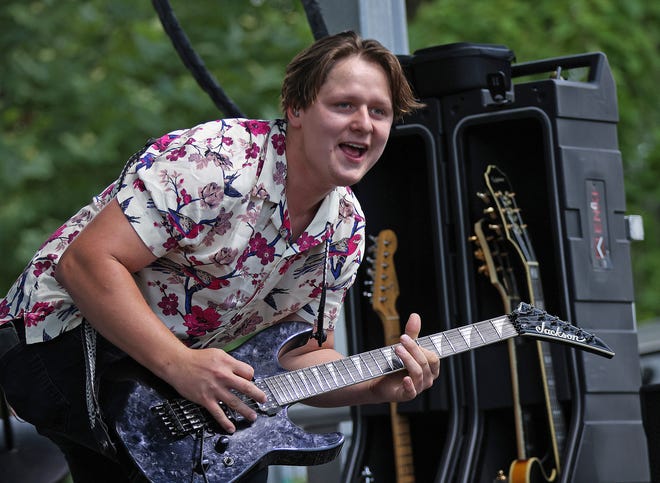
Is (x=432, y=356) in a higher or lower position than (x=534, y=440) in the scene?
higher

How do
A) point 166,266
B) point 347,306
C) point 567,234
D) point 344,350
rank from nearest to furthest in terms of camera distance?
point 166,266
point 567,234
point 347,306
point 344,350

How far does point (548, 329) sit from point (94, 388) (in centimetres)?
112

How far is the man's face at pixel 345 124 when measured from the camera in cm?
251

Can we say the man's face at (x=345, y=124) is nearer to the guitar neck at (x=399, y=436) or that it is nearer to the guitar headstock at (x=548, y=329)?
the guitar headstock at (x=548, y=329)

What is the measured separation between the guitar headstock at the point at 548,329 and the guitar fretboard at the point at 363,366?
3 centimetres

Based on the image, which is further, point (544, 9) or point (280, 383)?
point (544, 9)

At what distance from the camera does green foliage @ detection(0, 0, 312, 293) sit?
8047 millimetres

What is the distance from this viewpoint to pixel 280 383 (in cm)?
265

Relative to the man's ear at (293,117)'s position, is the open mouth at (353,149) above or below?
below

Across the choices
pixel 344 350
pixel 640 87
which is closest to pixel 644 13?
pixel 640 87

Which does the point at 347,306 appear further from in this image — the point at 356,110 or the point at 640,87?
the point at 640,87

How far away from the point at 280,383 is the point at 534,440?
1.11 meters

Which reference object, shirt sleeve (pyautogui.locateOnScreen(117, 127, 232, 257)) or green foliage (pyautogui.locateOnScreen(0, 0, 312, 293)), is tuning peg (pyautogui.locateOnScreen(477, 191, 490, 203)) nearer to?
shirt sleeve (pyautogui.locateOnScreen(117, 127, 232, 257))

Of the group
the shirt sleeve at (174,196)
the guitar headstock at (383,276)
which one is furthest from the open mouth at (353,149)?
the guitar headstock at (383,276)
